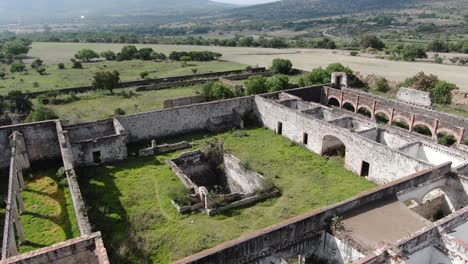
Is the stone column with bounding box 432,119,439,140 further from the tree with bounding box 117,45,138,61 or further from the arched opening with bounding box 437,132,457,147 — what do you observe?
the tree with bounding box 117,45,138,61

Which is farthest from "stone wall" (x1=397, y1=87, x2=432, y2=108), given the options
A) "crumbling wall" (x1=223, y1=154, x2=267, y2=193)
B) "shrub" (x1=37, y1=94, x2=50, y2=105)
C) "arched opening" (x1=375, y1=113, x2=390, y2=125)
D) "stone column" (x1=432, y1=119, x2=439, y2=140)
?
"shrub" (x1=37, y1=94, x2=50, y2=105)

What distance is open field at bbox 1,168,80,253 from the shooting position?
1530 cm

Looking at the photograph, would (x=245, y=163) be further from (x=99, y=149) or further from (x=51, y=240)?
(x=51, y=240)

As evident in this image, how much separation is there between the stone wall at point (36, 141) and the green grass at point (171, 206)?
3.38 m

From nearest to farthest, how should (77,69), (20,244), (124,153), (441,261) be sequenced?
(441,261) < (20,244) < (124,153) < (77,69)

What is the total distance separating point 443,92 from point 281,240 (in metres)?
29.2

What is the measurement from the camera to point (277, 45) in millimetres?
87562

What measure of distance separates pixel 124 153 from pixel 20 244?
27.6 ft

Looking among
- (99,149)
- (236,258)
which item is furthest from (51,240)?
(236,258)

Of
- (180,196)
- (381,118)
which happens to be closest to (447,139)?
(381,118)

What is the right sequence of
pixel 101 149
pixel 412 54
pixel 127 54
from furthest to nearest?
pixel 127 54
pixel 412 54
pixel 101 149

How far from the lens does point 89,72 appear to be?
186ft

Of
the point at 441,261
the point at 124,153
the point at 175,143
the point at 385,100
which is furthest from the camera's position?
the point at 385,100

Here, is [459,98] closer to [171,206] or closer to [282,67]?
[282,67]
